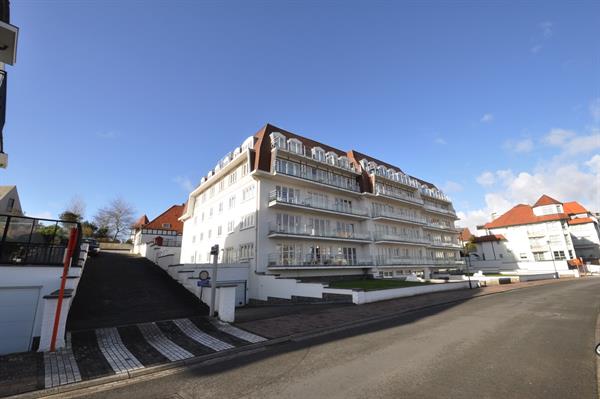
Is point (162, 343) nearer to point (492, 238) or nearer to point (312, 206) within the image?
point (312, 206)

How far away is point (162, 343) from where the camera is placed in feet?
28.8

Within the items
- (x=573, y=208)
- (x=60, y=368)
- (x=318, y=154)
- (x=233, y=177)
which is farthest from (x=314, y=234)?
(x=573, y=208)

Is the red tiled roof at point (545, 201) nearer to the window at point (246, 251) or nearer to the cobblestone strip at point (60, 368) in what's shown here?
the window at point (246, 251)

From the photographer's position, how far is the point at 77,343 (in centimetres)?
834

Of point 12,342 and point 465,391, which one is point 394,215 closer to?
point 465,391

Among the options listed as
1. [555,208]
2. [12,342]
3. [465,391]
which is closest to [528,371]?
[465,391]

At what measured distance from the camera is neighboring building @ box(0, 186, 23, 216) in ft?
79.8

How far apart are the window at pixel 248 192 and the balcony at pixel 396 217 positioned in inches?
→ 605

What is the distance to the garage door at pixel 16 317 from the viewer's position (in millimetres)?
8086

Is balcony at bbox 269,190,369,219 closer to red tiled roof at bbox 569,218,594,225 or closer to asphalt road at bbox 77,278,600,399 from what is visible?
asphalt road at bbox 77,278,600,399

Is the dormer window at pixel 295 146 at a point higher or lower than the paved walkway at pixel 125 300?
higher

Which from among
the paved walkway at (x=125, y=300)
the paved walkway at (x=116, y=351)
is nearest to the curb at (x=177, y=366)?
the paved walkway at (x=116, y=351)

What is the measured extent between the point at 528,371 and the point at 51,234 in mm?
15761

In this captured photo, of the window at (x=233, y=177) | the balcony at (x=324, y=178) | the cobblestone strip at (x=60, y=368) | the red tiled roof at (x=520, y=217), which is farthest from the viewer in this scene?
the red tiled roof at (x=520, y=217)
